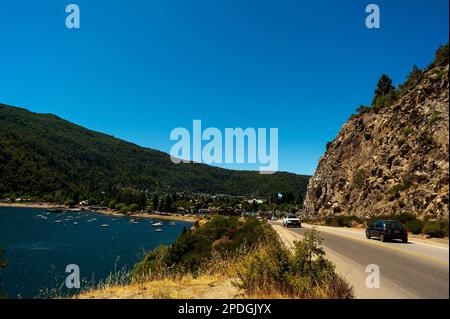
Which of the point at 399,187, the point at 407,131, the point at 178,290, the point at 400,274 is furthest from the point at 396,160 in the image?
the point at 178,290

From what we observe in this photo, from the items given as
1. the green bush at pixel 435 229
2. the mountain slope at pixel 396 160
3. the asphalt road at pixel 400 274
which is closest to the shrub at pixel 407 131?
the mountain slope at pixel 396 160

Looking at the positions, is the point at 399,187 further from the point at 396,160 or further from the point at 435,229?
the point at 435,229

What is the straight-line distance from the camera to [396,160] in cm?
4538

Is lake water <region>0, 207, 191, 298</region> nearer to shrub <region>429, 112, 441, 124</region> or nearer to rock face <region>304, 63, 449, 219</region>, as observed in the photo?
rock face <region>304, 63, 449, 219</region>

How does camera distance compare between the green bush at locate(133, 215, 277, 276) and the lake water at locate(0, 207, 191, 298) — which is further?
the lake water at locate(0, 207, 191, 298)

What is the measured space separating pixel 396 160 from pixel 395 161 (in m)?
0.20

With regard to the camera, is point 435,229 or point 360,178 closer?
point 435,229

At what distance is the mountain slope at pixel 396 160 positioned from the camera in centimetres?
Answer: 3531

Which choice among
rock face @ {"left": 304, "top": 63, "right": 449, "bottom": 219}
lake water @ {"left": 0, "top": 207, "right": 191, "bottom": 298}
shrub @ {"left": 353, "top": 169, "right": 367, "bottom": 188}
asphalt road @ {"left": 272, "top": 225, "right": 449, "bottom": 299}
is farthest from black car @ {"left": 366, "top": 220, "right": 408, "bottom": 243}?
shrub @ {"left": 353, "top": 169, "right": 367, "bottom": 188}

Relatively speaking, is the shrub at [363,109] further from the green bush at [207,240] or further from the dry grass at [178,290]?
the dry grass at [178,290]

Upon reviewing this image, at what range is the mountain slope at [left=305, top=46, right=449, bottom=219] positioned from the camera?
35312mm

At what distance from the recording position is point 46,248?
90.6 meters
